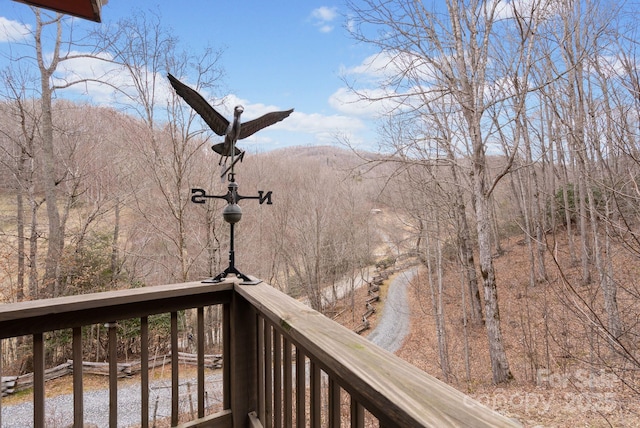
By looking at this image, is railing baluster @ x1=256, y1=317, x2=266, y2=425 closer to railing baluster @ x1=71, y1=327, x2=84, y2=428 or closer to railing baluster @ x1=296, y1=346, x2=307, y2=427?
railing baluster @ x1=296, y1=346, x2=307, y2=427

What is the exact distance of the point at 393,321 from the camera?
38.0 feet

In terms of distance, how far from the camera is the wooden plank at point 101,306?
3.98ft

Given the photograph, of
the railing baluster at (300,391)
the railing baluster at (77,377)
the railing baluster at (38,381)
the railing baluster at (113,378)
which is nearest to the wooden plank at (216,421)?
the railing baluster at (113,378)

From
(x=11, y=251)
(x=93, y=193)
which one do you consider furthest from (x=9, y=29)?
(x=11, y=251)

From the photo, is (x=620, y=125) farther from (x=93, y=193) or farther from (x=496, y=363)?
(x=93, y=193)

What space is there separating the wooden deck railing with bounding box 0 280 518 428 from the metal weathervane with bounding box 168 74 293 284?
0.21 metres

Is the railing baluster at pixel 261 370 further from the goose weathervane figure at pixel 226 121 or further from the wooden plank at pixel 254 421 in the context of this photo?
the goose weathervane figure at pixel 226 121

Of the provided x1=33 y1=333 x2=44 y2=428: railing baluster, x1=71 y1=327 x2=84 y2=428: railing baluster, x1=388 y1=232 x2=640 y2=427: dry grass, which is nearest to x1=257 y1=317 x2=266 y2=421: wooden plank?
x1=71 y1=327 x2=84 y2=428: railing baluster

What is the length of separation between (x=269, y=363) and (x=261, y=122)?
122 cm

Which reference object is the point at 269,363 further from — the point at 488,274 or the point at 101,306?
the point at 488,274

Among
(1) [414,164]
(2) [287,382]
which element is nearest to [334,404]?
(2) [287,382]

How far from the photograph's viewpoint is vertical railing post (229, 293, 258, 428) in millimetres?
1524

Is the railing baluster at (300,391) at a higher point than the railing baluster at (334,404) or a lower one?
lower

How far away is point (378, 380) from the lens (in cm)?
60
